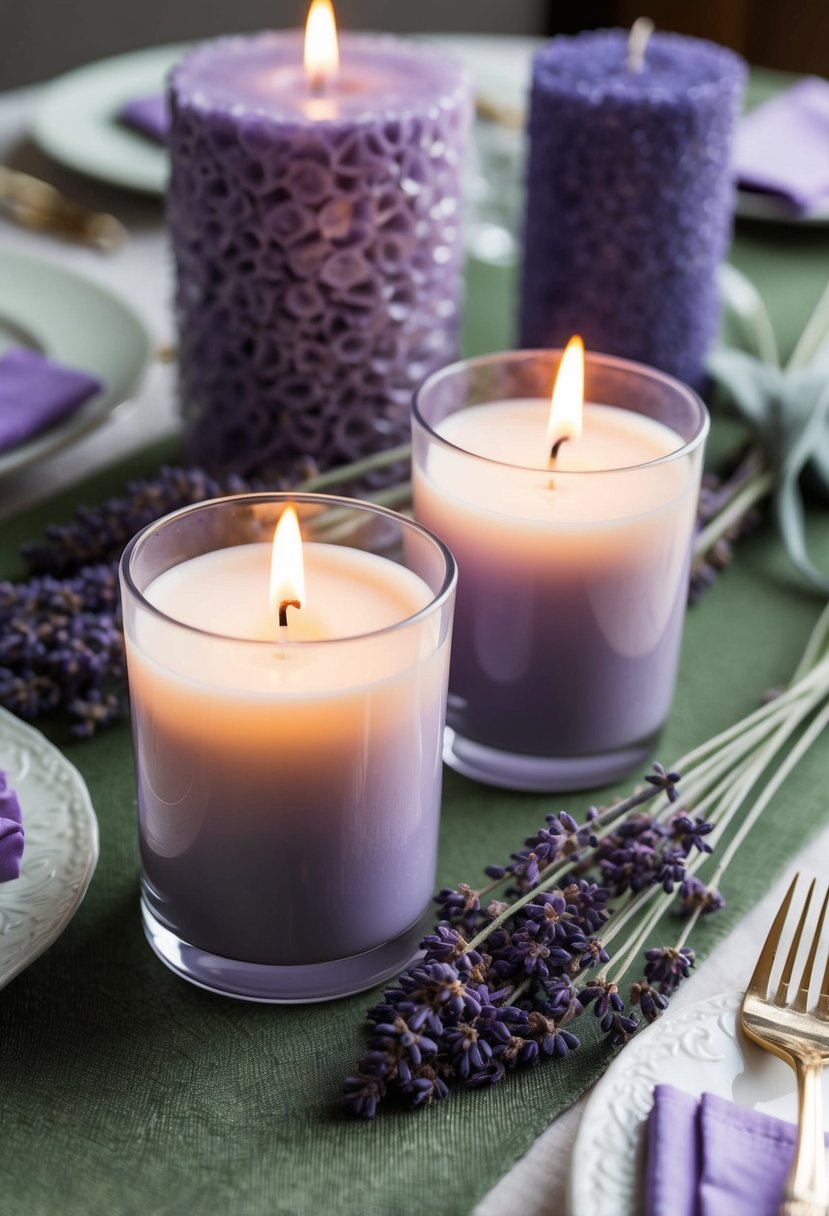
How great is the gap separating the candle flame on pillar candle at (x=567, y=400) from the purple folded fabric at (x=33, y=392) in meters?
0.38

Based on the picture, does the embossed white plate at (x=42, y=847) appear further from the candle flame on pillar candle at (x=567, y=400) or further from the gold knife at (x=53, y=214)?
the gold knife at (x=53, y=214)

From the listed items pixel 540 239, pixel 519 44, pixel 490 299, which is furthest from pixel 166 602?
pixel 519 44

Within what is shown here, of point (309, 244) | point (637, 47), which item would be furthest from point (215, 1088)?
point (637, 47)

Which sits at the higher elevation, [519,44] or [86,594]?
[519,44]

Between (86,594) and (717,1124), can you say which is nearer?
(717,1124)

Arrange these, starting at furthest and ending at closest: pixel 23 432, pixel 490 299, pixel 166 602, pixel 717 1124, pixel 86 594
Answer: pixel 490 299 → pixel 23 432 → pixel 86 594 → pixel 166 602 → pixel 717 1124

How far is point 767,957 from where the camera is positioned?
0.58 meters

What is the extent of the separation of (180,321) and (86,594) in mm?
225

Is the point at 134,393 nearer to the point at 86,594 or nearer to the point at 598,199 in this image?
the point at 86,594

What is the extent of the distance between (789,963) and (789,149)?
991mm

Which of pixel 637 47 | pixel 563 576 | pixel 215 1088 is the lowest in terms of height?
pixel 215 1088

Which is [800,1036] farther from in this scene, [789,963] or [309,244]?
[309,244]

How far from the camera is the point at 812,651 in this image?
82 centimetres

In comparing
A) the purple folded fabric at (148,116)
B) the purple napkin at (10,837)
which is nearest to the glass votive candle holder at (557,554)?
the purple napkin at (10,837)
